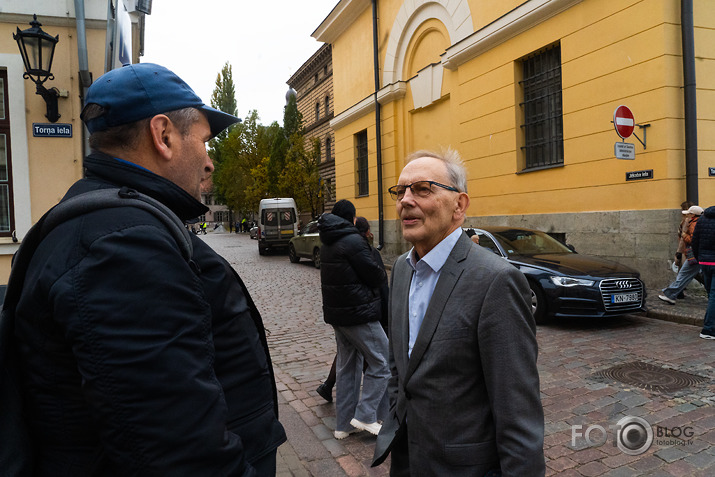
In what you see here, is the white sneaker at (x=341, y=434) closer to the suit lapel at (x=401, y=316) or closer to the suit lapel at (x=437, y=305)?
the suit lapel at (x=401, y=316)

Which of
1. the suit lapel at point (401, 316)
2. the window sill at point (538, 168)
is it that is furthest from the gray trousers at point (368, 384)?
the window sill at point (538, 168)

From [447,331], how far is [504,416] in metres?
0.34

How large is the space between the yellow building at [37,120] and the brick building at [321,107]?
2348cm

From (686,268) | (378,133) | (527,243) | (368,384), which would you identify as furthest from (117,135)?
(378,133)

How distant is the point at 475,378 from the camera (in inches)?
69.8

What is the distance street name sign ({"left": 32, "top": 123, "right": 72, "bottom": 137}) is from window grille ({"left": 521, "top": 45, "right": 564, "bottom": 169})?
10.6 meters

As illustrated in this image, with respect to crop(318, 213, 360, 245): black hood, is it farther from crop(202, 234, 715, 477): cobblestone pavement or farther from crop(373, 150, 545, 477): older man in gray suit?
crop(373, 150, 545, 477): older man in gray suit

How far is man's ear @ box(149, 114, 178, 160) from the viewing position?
137cm

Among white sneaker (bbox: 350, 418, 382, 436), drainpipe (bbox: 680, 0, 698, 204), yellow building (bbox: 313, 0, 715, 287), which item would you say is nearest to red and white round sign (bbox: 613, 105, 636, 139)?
yellow building (bbox: 313, 0, 715, 287)

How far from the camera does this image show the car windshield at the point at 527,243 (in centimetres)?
875

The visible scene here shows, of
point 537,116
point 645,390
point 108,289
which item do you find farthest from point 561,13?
point 108,289

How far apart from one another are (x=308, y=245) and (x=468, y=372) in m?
16.0

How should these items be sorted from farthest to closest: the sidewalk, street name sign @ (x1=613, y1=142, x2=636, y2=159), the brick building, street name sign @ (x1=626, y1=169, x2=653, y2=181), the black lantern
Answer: the brick building < street name sign @ (x1=626, y1=169, x2=653, y2=181) < street name sign @ (x1=613, y1=142, x2=636, y2=159) < the sidewalk < the black lantern

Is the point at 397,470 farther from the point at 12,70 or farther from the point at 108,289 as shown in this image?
the point at 12,70
